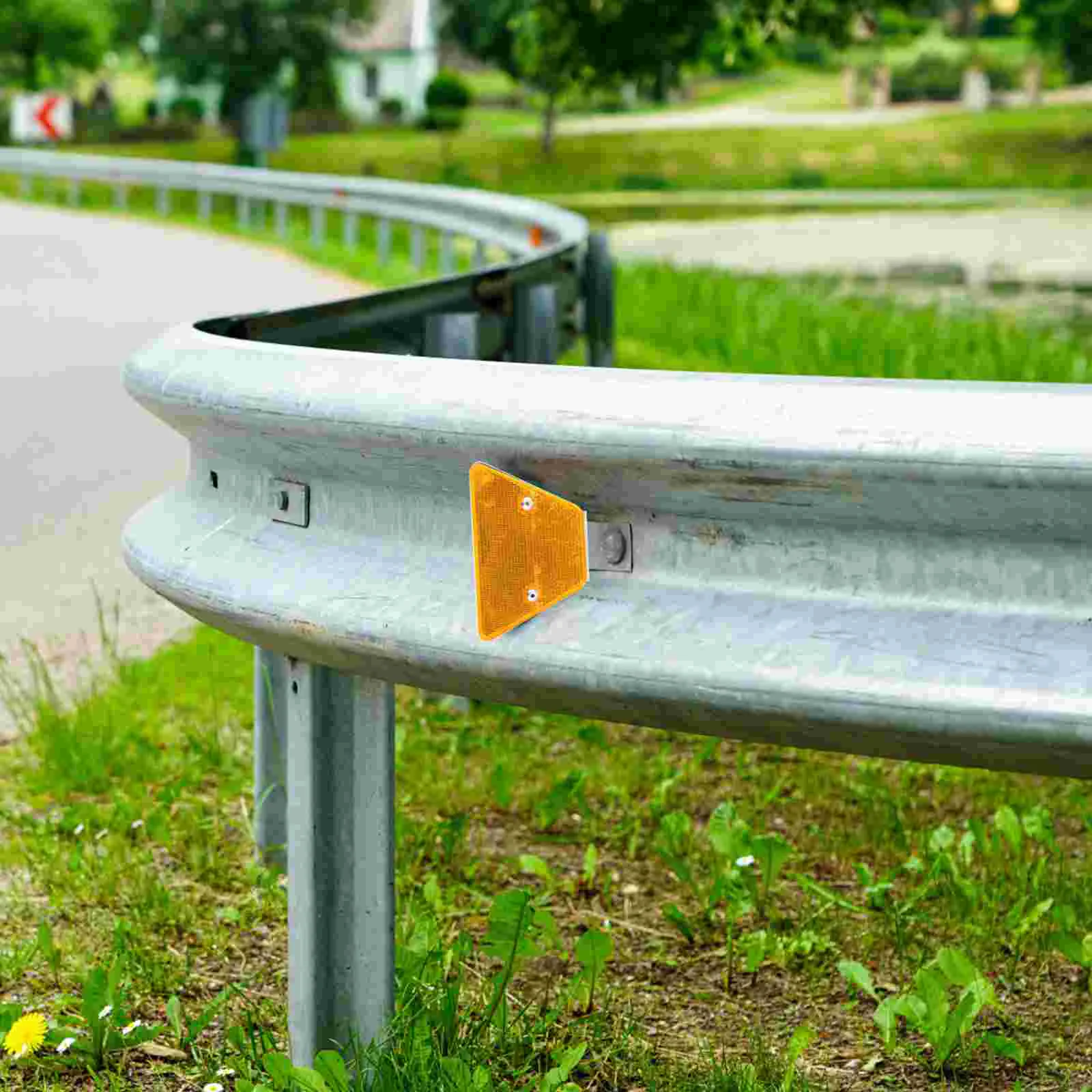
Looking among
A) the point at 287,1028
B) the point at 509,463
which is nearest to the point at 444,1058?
the point at 287,1028

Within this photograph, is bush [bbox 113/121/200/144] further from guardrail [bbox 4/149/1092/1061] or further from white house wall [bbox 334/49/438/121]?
guardrail [bbox 4/149/1092/1061]

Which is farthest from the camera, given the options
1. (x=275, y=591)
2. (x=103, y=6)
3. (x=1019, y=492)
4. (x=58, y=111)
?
(x=103, y=6)

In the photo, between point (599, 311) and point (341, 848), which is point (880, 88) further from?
point (341, 848)

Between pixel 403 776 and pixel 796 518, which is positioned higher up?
pixel 796 518

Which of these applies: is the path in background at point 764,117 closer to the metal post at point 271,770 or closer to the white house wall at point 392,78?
the white house wall at point 392,78

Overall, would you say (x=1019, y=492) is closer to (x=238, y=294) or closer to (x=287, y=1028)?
(x=287, y=1028)

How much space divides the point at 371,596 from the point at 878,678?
0.58 metres

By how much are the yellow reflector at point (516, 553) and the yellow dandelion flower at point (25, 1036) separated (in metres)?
0.98

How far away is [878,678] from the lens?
1.81 meters

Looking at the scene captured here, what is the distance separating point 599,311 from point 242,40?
67012mm

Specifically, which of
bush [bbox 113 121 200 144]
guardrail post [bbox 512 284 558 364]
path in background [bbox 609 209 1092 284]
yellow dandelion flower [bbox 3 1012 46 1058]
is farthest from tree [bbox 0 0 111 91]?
yellow dandelion flower [bbox 3 1012 46 1058]

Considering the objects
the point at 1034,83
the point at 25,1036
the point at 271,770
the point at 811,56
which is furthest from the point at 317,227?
the point at 811,56

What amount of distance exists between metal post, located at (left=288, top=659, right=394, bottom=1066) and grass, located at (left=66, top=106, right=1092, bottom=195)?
52.6 m

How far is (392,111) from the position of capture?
9288cm
